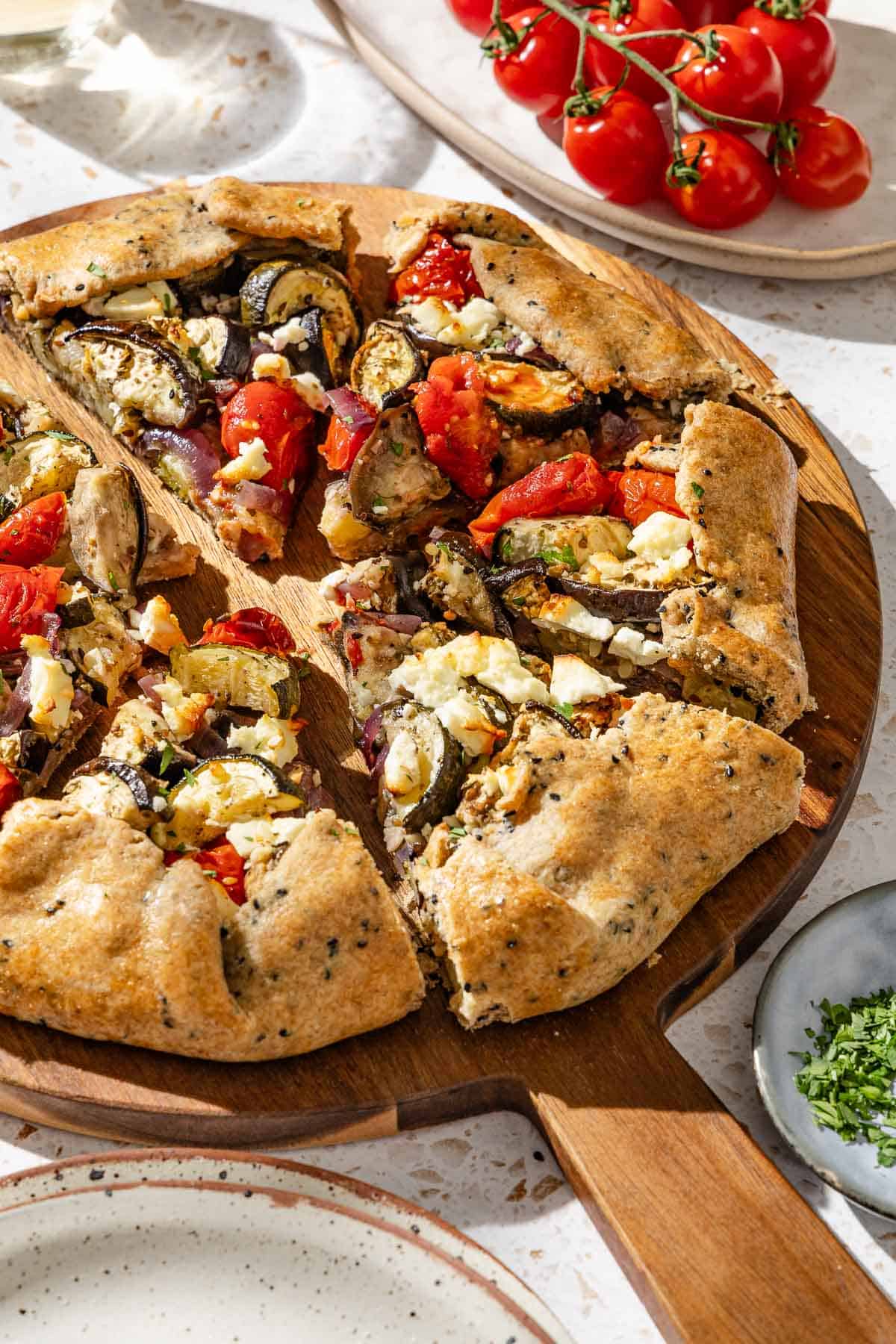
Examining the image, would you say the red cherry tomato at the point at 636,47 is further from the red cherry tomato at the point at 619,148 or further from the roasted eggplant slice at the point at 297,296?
the roasted eggplant slice at the point at 297,296

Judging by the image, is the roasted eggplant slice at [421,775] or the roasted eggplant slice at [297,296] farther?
the roasted eggplant slice at [297,296]

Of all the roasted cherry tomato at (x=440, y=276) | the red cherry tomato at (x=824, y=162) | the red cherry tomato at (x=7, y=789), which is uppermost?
the red cherry tomato at (x=824, y=162)

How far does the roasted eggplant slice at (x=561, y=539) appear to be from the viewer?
5.92 metres

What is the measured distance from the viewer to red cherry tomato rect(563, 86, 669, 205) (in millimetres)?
7363

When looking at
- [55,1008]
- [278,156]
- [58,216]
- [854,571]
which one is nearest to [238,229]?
[58,216]

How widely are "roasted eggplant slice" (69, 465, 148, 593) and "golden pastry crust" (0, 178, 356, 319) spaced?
41.0 inches

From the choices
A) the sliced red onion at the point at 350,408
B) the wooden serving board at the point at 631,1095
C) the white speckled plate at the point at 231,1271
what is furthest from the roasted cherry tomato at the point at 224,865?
the sliced red onion at the point at 350,408

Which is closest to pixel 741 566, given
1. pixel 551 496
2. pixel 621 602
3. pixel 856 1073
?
pixel 621 602

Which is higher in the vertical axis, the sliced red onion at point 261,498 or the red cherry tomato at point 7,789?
the sliced red onion at point 261,498

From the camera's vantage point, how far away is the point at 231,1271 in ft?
15.1

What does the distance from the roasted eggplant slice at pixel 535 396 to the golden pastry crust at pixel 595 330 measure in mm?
78

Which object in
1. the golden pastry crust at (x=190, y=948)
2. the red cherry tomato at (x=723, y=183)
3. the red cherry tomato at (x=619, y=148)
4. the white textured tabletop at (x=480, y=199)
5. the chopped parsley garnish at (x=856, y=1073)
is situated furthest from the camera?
the red cherry tomato at (x=619, y=148)

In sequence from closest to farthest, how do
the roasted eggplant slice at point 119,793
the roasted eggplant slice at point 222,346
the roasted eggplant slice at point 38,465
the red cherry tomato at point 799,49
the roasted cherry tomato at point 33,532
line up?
the roasted eggplant slice at point 119,793 < the roasted cherry tomato at point 33,532 < the roasted eggplant slice at point 38,465 < the roasted eggplant slice at point 222,346 < the red cherry tomato at point 799,49

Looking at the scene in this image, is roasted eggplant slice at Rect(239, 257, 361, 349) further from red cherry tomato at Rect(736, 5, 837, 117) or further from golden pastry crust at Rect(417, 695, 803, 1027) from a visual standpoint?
red cherry tomato at Rect(736, 5, 837, 117)
